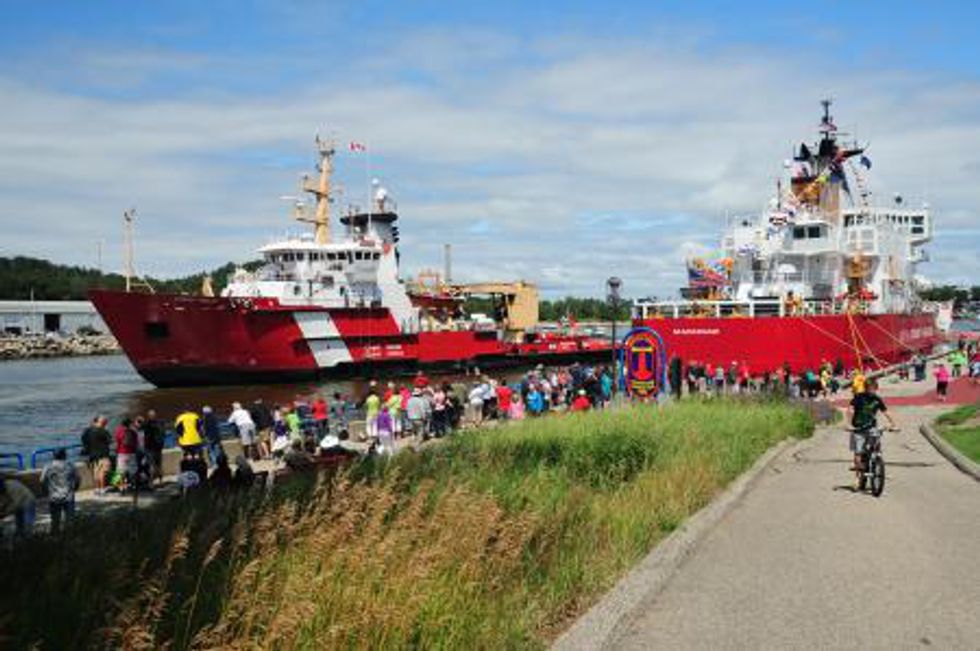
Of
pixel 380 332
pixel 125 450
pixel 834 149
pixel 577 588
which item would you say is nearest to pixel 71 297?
pixel 380 332

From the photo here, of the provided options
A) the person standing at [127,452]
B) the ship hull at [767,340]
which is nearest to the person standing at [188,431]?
the person standing at [127,452]

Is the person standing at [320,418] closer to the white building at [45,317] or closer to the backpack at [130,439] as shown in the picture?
the backpack at [130,439]

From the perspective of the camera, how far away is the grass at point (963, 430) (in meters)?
15.9

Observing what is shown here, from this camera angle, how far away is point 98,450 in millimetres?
14883

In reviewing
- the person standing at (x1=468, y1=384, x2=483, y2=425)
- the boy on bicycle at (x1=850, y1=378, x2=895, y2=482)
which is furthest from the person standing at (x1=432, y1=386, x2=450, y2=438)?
the boy on bicycle at (x1=850, y1=378, x2=895, y2=482)

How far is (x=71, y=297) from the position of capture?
5763 inches

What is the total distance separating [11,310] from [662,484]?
122 meters

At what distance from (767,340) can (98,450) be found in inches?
1164

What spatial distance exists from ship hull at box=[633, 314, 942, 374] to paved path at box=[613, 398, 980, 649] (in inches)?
1037

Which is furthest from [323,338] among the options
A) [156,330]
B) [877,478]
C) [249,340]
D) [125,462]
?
[877,478]

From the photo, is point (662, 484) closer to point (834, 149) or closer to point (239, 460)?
point (239, 460)

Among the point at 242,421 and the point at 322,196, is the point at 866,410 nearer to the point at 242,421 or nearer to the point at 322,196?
the point at 242,421

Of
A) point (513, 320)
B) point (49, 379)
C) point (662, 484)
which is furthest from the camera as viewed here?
point (513, 320)

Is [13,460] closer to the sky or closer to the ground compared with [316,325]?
closer to the ground
